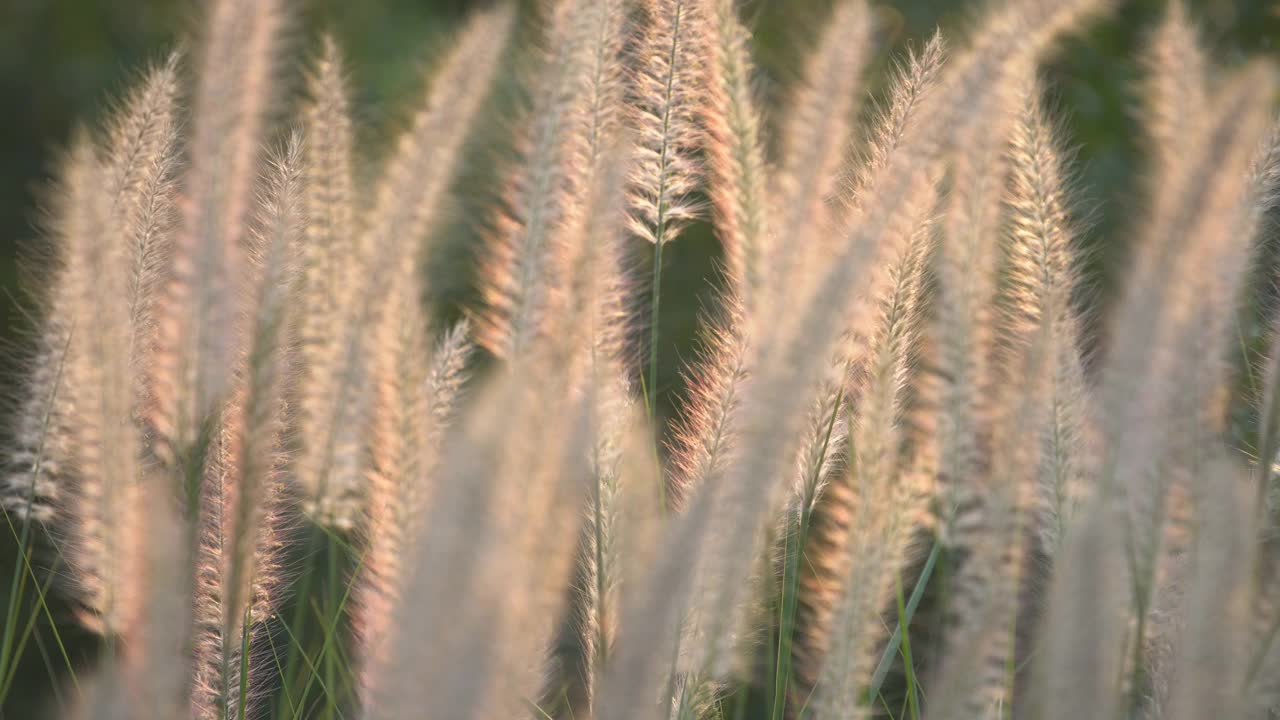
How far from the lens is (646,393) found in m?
1.62

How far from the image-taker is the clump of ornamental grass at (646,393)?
34.3 inches

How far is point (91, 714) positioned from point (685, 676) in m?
0.70

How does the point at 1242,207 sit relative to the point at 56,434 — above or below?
below

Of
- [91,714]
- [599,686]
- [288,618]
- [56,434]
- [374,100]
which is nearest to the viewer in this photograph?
[91,714]

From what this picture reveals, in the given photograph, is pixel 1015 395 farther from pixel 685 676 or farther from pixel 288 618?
pixel 288 618

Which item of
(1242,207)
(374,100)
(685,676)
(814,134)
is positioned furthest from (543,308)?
(374,100)

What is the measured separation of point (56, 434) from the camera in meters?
1.59

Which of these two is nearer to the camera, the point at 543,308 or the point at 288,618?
the point at 543,308

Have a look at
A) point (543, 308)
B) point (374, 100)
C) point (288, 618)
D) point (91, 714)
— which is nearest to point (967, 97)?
point (543, 308)

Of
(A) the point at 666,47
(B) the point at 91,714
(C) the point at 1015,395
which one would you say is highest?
(A) the point at 666,47

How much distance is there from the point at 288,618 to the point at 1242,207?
8.79ft

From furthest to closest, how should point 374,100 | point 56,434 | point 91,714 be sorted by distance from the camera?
point 374,100 → point 56,434 → point 91,714

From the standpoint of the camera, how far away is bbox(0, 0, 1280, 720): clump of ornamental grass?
0.87 metres

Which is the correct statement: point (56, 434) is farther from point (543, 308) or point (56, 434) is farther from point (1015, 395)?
point (1015, 395)
